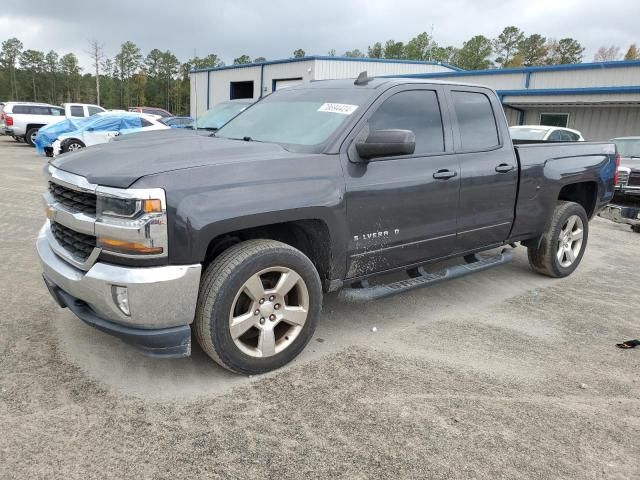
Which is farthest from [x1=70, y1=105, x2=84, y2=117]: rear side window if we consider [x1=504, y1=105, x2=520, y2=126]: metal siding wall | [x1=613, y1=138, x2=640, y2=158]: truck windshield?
[x1=613, y1=138, x2=640, y2=158]: truck windshield

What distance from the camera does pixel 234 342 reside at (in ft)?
10.0

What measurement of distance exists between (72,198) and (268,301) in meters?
1.31

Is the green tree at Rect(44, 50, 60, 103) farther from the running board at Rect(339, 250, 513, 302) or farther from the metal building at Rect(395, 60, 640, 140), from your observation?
the running board at Rect(339, 250, 513, 302)

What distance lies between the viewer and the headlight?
2.66 meters

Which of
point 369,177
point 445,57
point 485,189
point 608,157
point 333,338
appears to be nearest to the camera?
point 369,177

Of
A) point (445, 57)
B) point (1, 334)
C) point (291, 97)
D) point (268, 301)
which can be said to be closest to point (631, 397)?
point (268, 301)

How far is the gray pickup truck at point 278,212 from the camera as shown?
2.75 m

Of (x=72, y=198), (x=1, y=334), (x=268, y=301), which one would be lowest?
(x=1, y=334)

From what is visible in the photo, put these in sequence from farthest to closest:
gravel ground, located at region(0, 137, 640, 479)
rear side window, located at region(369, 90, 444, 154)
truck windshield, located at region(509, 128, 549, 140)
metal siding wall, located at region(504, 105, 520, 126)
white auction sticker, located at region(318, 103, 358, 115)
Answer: metal siding wall, located at region(504, 105, 520, 126) < truck windshield, located at region(509, 128, 549, 140) < rear side window, located at region(369, 90, 444, 154) < white auction sticker, located at region(318, 103, 358, 115) < gravel ground, located at region(0, 137, 640, 479)

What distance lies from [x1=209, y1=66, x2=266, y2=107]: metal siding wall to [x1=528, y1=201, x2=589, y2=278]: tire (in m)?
28.9

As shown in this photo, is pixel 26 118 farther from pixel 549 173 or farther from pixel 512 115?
pixel 549 173

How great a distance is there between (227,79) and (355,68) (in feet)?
35.3

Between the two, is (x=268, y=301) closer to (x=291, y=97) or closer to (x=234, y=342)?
(x=234, y=342)

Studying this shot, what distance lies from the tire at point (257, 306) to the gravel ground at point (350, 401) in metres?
0.17
